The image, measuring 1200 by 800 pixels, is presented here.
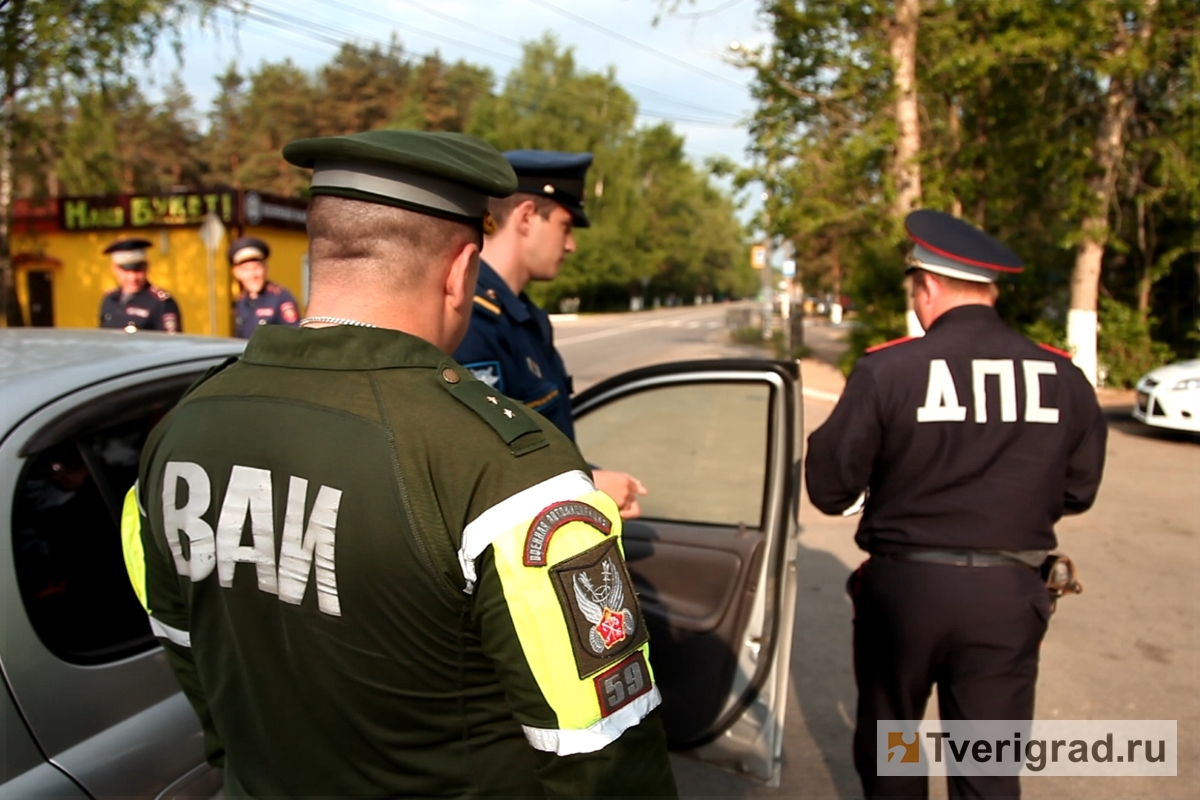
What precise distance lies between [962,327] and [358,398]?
1845 mm

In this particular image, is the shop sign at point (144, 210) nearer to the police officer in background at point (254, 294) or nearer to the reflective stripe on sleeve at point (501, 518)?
the police officer in background at point (254, 294)

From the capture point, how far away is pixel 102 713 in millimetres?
1823

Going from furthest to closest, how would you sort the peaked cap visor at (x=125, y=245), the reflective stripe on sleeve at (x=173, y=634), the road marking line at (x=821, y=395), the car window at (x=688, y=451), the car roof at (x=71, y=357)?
the road marking line at (x=821, y=395), the car window at (x=688, y=451), the peaked cap visor at (x=125, y=245), the car roof at (x=71, y=357), the reflective stripe on sleeve at (x=173, y=634)

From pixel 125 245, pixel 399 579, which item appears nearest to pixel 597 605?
pixel 399 579

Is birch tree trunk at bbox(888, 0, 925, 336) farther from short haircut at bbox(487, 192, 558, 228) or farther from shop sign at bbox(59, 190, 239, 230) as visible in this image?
shop sign at bbox(59, 190, 239, 230)

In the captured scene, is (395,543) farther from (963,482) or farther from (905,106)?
(905,106)

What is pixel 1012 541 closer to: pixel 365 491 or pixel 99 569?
pixel 365 491

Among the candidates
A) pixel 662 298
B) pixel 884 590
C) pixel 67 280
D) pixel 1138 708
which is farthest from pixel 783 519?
pixel 662 298

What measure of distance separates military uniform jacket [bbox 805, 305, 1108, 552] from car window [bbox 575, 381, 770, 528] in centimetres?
263

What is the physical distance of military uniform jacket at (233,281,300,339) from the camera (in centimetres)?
644

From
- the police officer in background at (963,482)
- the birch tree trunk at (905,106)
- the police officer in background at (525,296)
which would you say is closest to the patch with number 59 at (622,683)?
the police officer in background at (525,296)

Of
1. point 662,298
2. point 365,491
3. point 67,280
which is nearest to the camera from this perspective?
point 365,491

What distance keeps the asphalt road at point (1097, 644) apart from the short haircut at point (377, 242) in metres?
2.68

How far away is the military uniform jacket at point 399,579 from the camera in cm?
109
